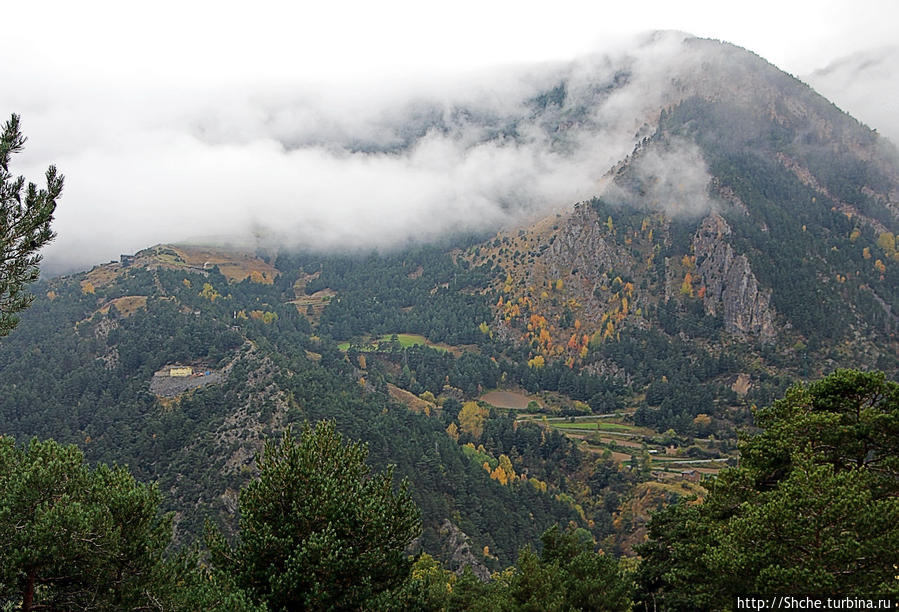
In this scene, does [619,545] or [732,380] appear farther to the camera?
[732,380]

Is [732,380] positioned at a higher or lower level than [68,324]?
lower

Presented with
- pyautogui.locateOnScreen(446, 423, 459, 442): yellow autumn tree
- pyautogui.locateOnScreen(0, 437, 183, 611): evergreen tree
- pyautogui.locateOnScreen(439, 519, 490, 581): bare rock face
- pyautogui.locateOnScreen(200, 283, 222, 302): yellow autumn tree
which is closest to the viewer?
pyautogui.locateOnScreen(0, 437, 183, 611): evergreen tree

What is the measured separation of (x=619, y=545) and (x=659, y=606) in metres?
76.6

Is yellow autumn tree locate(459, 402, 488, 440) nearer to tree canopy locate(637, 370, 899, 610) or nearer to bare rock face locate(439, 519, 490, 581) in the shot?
bare rock face locate(439, 519, 490, 581)

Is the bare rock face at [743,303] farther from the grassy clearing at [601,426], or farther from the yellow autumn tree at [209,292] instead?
the yellow autumn tree at [209,292]

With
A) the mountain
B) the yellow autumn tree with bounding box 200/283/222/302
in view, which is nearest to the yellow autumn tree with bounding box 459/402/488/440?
the mountain

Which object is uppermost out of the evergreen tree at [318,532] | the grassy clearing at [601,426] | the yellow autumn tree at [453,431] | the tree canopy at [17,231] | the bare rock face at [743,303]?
the tree canopy at [17,231]

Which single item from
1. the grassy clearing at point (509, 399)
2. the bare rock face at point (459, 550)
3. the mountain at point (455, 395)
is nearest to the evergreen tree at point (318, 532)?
the mountain at point (455, 395)

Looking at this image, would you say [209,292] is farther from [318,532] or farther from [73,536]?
[73,536]

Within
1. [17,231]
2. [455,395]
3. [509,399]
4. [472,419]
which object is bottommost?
[509,399]

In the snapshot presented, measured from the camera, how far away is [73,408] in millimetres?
104625

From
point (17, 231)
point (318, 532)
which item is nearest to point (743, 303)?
point (318, 532)

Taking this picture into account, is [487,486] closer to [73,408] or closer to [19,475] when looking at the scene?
[73,408]

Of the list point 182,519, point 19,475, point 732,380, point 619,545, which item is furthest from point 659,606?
point 732,380
